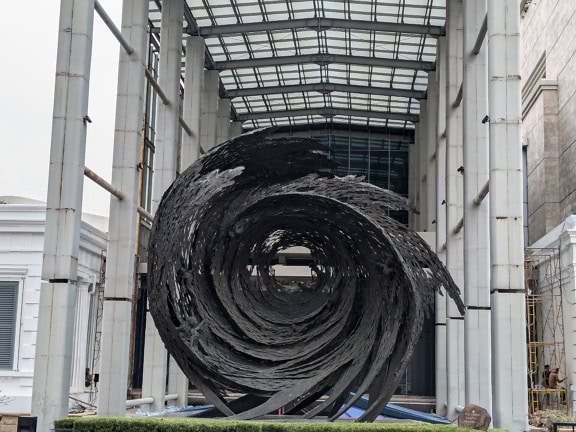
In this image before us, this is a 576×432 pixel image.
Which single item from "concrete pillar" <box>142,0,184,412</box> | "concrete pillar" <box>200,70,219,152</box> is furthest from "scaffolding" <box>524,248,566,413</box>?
"concrete pillar" <box>200,70,219,152</box>

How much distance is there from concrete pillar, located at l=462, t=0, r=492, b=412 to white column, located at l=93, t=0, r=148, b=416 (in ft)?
25.3

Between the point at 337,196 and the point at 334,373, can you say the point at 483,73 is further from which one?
the point at 334,373

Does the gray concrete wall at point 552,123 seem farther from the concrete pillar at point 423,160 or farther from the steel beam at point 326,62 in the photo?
the steel beam at point 326,62

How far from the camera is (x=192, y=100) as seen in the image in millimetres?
28031

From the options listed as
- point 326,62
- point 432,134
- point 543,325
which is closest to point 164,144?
point 326,62

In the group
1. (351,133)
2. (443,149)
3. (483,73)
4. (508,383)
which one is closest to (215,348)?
(508,383)

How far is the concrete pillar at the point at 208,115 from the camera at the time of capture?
105ft

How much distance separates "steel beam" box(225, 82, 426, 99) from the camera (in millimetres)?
35781

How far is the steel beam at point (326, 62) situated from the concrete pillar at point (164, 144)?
7.52 m

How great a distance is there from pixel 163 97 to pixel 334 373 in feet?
39.8

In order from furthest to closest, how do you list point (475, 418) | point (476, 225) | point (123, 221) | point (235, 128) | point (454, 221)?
point (235, 128)
point (454, 221)
point (476, 225)
point (123, 221)
point (475, 418)

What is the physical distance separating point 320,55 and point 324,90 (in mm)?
3032

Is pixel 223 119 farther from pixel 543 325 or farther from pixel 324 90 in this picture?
pixel 543 325

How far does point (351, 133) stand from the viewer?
42281 mm
